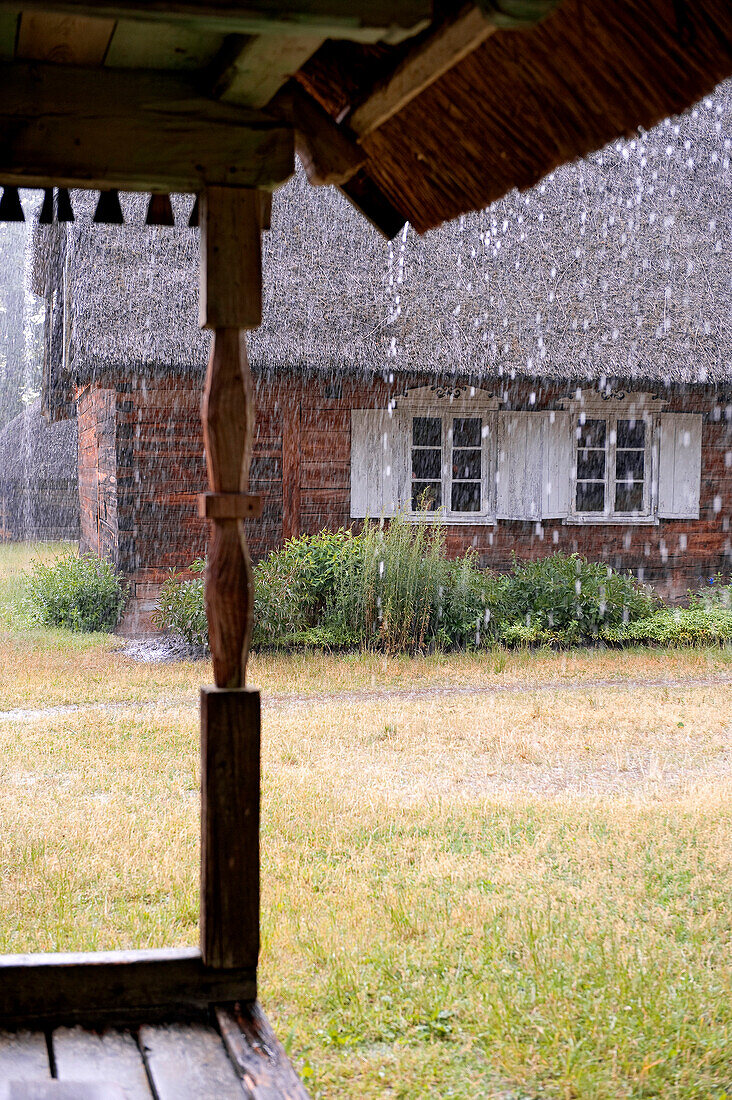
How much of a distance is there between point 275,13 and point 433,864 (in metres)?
3.61

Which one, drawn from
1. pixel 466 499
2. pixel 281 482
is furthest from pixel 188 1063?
pixel 466 499

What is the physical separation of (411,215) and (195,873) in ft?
9.36

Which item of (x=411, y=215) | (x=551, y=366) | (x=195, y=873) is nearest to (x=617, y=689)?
(x=551, y=366)

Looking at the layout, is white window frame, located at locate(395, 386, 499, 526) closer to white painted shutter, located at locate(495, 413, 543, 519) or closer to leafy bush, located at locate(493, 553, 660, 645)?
white painted shutter, located at locate(495, 413, 543, 519)

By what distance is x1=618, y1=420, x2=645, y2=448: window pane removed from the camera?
1242 cm

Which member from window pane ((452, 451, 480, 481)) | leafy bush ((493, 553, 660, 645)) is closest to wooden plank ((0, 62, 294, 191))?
leafy bush ((493, 553, 660, 645))

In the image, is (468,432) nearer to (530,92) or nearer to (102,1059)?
(530,92)

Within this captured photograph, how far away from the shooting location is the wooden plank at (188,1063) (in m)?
2.35

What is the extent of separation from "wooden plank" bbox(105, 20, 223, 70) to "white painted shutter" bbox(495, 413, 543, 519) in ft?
30.2

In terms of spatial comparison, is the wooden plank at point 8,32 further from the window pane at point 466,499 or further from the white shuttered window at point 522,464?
the window pane at point 466,499

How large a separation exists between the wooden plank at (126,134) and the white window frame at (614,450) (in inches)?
372

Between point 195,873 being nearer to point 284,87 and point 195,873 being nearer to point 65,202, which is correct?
point 65,202

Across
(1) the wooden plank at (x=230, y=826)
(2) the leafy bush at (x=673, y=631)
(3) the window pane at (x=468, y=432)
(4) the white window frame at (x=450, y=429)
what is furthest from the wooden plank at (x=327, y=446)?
(1) the wooden plank at (x=230, y=826)

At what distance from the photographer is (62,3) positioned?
1.96 meters
